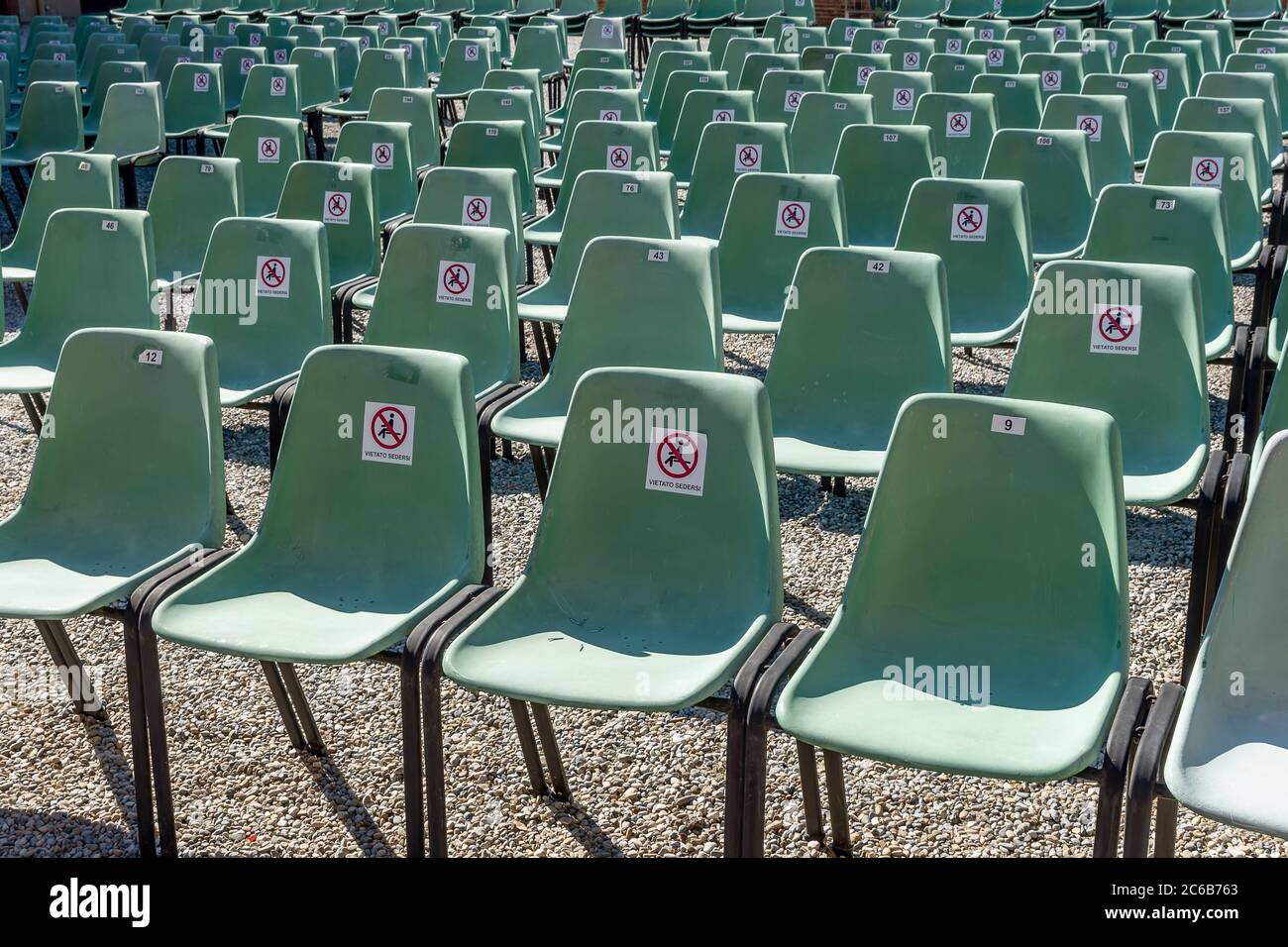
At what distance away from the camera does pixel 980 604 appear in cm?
270

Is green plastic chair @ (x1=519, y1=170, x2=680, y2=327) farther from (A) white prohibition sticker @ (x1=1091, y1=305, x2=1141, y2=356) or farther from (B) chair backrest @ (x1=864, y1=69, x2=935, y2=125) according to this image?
(B) chair backrest @ (x1=864, y1=69, x2=935, y2=125)

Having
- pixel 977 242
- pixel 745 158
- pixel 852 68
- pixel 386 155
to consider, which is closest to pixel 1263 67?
pixel 852 68

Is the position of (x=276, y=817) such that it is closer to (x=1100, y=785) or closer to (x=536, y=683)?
(x=536, y=683)

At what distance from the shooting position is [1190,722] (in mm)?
2355

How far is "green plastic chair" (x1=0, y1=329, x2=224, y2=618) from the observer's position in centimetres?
316

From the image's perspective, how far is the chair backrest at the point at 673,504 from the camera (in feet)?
9.16

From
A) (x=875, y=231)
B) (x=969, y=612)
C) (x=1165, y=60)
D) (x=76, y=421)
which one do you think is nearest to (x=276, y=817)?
(x=76, y=421)

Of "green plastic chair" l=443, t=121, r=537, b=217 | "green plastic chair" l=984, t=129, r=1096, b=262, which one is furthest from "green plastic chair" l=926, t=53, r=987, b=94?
"green plastic chair" l=443, t=121, r=537, b=217

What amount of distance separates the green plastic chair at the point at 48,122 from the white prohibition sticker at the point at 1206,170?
573cm

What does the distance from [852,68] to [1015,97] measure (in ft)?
3.63

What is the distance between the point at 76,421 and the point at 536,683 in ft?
4.82

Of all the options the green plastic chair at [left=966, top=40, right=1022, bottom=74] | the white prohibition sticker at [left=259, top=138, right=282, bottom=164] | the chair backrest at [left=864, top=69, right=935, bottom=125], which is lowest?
the white prohibition sticker at [left=259, top=138, right=282, bottom=164]

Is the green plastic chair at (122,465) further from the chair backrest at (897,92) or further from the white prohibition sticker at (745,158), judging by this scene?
the chair backrest at (897,92)

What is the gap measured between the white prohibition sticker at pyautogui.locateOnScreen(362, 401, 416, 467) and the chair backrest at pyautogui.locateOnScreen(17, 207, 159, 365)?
6.24ft
